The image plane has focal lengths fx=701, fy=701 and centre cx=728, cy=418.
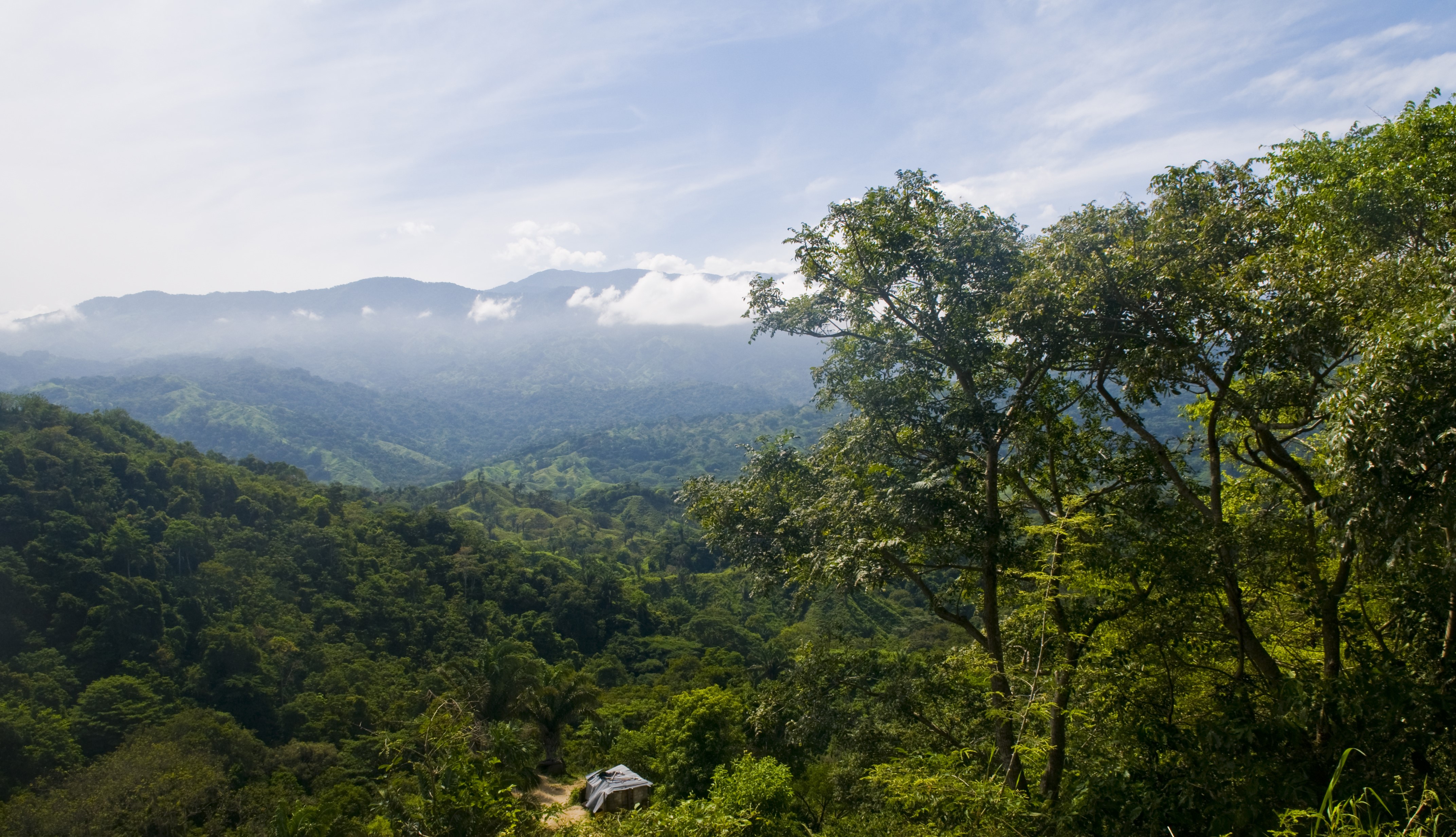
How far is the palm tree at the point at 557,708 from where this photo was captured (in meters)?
27.6

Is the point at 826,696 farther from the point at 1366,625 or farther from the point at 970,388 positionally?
the point at 1366,625

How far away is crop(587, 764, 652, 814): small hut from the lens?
17.9 meters

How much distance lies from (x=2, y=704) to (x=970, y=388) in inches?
1660

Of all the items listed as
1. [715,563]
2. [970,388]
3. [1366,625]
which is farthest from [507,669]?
[715,563]

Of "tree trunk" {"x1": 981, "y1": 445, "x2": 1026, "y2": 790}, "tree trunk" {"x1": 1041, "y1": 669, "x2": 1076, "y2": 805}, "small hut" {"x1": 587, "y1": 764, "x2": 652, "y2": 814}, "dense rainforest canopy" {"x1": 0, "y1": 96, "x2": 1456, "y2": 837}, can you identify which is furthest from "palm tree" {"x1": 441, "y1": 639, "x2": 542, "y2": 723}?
"tree trunk" {"x1": 1041, "y1": 669, "x2": 1076, "y2": 805}

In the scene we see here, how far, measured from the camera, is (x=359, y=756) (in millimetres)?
31484

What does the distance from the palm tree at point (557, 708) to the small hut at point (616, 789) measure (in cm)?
755

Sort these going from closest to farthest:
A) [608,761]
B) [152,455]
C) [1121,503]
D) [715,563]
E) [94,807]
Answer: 1. [1121,503]
2. [94,807]
3. [608,761]
4. [152,455]
5. [715,563]

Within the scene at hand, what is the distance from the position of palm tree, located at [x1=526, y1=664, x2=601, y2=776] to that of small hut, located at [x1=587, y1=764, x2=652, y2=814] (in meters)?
7.55

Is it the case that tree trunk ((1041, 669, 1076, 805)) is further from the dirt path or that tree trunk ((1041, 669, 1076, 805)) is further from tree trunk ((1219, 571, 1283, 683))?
the dirt path

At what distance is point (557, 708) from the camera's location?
91.7 ft

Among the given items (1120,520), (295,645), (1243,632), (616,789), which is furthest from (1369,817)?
(295,645)

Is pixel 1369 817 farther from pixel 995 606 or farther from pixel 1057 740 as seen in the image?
pixel 995 606

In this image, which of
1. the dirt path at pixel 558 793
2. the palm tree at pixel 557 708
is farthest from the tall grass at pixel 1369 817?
the palm tree at pixel 557 708
